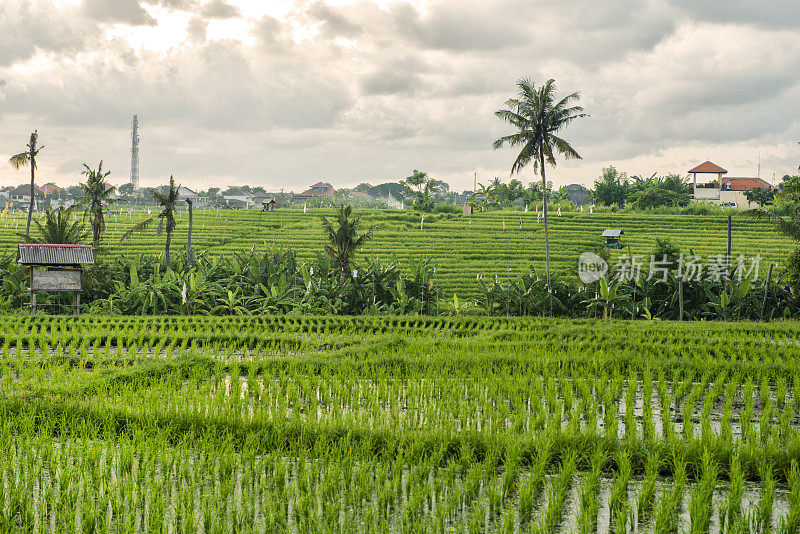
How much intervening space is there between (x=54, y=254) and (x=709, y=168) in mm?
64040

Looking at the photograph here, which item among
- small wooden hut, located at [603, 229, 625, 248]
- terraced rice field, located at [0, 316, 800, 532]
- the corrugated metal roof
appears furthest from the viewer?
small wooden hut, located at [603, 229, 625, 248]

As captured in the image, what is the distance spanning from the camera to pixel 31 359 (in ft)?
38.3

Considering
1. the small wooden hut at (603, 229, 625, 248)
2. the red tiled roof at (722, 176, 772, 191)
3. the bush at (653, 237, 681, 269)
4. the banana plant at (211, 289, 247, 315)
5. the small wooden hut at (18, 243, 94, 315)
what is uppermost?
the red tiled roof at (722, 176, 772, 191)

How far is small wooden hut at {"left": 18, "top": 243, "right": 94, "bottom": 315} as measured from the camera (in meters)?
17.9

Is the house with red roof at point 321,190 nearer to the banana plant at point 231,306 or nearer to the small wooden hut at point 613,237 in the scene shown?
the small wooden hut at point 613,237

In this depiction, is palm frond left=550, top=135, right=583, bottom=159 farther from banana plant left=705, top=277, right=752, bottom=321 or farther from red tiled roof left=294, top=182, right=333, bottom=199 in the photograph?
red tiled roof left=294, top=182, right=333, bottom=199

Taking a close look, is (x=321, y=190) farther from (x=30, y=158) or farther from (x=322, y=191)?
(x=30, y=158)

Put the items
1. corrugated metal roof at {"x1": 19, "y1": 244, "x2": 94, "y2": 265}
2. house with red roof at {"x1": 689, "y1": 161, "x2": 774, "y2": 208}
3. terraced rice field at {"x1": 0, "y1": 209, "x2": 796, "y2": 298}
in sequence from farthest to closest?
house with red roof at {"x1": 689, "y1": 161, "x2": 774, "y2": 208}, terraced rice field at {"x1": 0, "y1": 209, "x2": 796, "y2": 298}, corrugated metal roof at {"x1": 19, "y1": 244, "x2": 94, "y2": 265}

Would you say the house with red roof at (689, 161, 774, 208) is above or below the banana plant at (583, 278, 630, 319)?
above

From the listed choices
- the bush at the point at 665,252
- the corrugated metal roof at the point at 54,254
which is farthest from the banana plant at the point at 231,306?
the bush at the point at 665,252

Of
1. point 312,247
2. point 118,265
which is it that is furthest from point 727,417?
point 312,247

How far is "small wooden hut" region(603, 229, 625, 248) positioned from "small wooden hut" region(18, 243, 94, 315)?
27.4 m

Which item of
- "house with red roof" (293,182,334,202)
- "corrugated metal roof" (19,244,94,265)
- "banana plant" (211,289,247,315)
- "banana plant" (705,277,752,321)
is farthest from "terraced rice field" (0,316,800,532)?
"house with red roof" (293,182,334,202)

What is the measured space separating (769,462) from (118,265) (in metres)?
19.8
